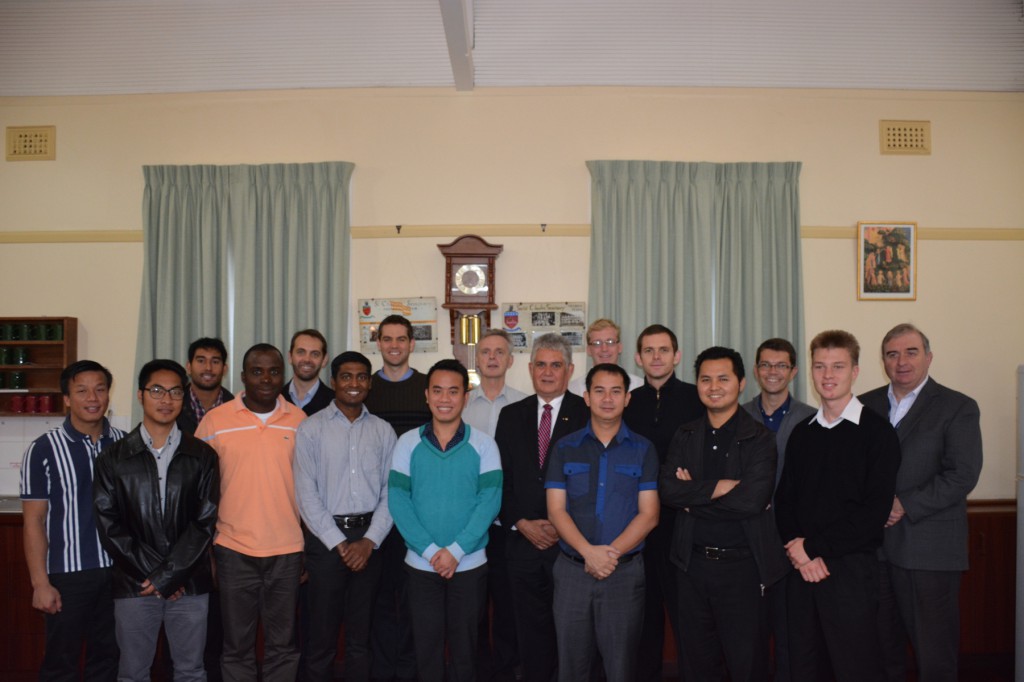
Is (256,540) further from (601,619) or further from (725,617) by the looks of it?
(725,617)

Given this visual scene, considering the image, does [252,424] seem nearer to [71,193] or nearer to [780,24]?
[71,193]

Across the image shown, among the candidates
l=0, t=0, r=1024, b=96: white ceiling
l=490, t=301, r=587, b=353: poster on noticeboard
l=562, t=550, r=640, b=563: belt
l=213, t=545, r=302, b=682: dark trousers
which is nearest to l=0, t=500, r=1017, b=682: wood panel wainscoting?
l=213, t=545, r=302, b=682: dark trousers

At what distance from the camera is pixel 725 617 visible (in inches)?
102

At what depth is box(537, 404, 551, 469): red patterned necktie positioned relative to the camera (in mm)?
3057

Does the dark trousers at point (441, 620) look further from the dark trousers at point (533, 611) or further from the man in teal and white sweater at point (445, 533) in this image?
the dark trousers at point (533, 611)

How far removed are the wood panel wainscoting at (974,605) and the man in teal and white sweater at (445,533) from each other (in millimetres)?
1602

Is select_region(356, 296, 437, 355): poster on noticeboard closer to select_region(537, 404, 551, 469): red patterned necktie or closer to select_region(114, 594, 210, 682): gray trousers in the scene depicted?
select_region(537, 404, 551, 469): red patterned necktie

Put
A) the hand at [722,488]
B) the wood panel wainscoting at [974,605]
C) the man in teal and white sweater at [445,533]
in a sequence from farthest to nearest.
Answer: the wood panel wainscoting at [974,605] → the man in teal and white sweater at [445,533] → the hand at [722,488]

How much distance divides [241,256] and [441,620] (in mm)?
2996

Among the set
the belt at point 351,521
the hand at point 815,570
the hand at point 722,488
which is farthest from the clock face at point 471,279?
the hand at point 815,570

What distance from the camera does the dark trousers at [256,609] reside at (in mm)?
2871

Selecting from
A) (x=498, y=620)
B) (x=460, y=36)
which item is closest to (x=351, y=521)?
(x=498, y=620)

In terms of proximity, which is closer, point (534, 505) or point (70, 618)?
point (70, 618)

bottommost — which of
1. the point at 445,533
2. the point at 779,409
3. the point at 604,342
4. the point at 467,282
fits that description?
the point at 445,533
